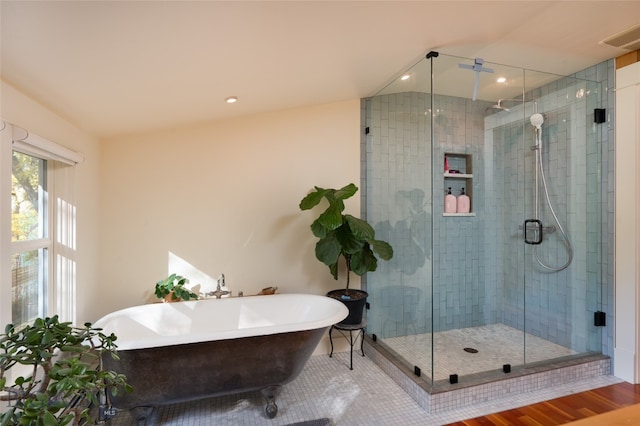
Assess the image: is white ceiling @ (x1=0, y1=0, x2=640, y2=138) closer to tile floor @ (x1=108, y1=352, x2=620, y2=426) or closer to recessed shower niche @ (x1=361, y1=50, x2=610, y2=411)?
recessed shower niche @ (x1=361, y1=50, x2=610, y2=411)

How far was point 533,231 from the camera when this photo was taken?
295 centimetres

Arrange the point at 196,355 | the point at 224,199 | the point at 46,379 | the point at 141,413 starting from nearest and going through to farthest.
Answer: the point at 46,379, the point at 196,355, the point at 141,413, the point at 224,199

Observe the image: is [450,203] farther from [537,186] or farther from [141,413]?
[141,413]

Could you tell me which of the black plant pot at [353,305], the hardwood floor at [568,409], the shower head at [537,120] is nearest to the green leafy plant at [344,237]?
the black plant pot at [353,305]

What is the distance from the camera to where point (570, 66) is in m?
2.64

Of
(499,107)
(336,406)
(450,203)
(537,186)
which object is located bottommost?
(336,406)

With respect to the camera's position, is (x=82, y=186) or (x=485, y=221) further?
(x=485, y=221)

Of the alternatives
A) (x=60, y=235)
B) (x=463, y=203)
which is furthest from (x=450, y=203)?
Answer: (x=60, y=235)

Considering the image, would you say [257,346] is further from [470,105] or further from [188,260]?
[470,105]

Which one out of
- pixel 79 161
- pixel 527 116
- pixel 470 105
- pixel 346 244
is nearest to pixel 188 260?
pixel 79 161

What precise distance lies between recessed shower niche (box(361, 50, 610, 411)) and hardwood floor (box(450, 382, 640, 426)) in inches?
7.1

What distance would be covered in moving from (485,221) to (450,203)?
1.46 feet

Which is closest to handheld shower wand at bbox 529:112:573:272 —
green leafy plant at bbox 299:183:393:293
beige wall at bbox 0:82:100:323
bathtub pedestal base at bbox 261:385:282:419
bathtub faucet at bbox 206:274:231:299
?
green leafy plant at bbox 299:183:393:293

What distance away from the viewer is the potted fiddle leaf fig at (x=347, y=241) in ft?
8.70
